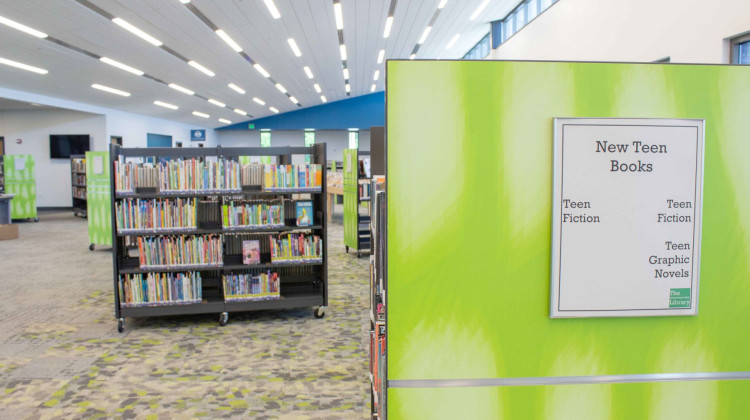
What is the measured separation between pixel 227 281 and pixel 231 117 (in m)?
21.8

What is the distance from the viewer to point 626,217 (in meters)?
1.37

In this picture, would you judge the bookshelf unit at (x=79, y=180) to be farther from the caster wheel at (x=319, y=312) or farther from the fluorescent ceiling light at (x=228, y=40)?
the caster wheel at (x=319, y=312)

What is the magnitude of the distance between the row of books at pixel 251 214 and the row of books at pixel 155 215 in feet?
1.11

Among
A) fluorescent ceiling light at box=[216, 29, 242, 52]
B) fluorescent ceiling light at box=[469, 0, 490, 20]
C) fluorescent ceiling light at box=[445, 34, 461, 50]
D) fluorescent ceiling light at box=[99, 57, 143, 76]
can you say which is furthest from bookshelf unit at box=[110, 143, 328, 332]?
fluorescent ceiling light at box=[445, 34, 461, 50]

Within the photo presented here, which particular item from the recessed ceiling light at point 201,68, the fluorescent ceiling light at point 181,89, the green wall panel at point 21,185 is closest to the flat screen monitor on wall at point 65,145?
the green wall panel at point 21,185

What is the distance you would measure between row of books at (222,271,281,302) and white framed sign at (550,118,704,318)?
441 cm

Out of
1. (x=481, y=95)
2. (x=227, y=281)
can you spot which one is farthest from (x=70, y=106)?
(x=481, y=95)

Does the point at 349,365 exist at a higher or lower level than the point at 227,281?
lower

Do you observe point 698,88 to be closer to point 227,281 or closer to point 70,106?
point 227,281

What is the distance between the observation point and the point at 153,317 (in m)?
5.74

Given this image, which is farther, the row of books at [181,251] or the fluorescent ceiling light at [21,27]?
the fluorescent ceiling light at [21,27]

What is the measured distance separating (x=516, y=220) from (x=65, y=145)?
1883 cm

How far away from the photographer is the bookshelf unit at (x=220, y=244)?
522cm

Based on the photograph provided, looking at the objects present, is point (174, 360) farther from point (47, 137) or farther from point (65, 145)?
point (47, 137)
